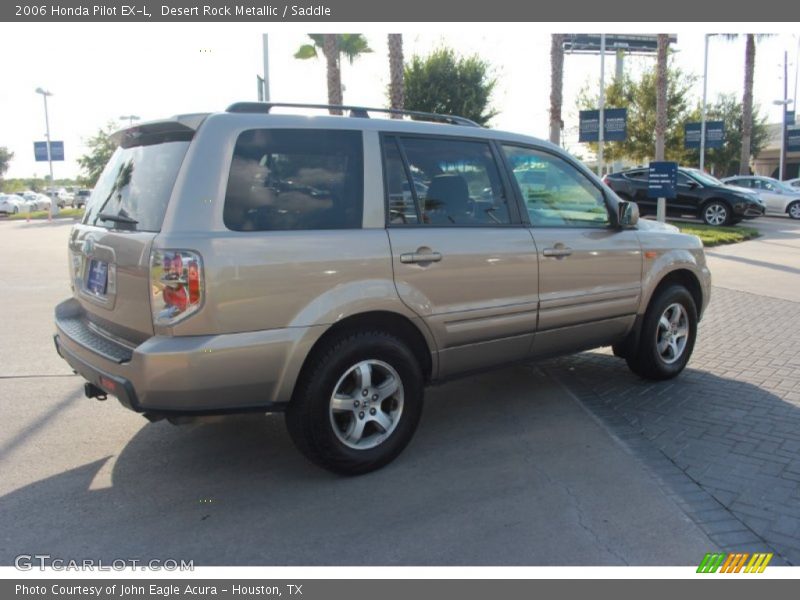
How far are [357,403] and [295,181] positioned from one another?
1269 millimetres

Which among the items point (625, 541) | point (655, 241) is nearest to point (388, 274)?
point (625, 541)

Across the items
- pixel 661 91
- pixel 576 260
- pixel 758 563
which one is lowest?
pixel 758 563

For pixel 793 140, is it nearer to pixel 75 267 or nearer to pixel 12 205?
pixel 75 267

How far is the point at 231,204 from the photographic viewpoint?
3.22 meters

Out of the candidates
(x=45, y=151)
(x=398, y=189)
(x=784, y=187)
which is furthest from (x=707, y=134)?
(x=45, y=151)

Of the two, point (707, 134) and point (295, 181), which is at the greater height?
point (707, 134)

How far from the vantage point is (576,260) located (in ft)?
15.0

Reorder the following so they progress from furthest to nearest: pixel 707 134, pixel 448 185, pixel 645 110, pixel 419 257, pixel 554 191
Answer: pixel 645 110
pixel 707 134
pixel 554 191
pixel 448 185
pixel 419 257

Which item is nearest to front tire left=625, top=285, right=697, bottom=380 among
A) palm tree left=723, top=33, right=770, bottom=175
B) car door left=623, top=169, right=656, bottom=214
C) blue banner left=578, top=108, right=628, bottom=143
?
blue banner left=578, top=108, right=628, bottom=143

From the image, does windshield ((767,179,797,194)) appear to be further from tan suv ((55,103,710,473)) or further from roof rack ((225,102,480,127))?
roof rack ((225,102,480,127))

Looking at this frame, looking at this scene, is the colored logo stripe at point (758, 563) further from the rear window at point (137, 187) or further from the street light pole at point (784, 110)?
the street light pole at point (784, 110)

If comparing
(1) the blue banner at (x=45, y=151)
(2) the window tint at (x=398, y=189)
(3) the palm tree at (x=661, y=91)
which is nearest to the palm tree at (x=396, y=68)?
(3) the palm tree at (x=661, y=91)

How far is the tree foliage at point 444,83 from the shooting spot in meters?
24.2

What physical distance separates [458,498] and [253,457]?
1.35 metres
